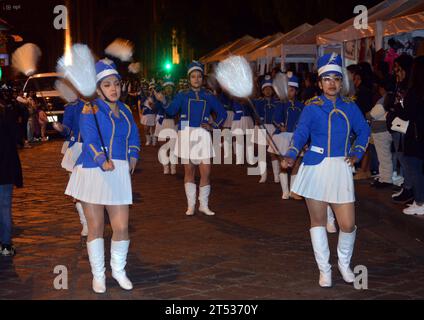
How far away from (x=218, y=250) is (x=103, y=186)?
2459mm

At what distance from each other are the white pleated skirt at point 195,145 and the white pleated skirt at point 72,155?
1.89 meters

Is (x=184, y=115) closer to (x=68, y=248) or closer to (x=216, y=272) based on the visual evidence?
(x=68, y=248)

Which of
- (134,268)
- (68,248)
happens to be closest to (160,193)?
(68,248)

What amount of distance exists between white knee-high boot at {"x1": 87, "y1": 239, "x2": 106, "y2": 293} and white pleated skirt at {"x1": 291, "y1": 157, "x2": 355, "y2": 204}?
6.04 feet

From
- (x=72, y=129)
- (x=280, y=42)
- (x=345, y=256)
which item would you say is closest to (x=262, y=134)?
(x=280, y=42)

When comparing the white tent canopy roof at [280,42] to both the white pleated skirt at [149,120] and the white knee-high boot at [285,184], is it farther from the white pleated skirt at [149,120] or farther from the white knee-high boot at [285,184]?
the white knee-high boot at [285,184]

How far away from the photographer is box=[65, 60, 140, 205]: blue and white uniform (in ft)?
22.9

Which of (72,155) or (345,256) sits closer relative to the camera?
(345,256)

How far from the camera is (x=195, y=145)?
11336mm

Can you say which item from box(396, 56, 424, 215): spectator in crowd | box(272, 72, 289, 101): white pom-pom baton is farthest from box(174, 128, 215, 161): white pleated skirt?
box(396, 56, 424, 215): spectator in crowd

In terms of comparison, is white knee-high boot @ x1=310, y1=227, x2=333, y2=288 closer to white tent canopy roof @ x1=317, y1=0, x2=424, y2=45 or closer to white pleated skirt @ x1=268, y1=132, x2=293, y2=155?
white pleated skirt @ x1=268, y1=132, x2=293, y2=155

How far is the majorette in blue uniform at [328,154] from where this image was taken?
7.18m

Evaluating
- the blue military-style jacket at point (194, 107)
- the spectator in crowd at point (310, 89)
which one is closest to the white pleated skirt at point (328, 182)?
the blue military-style jacket at point (194, 107)

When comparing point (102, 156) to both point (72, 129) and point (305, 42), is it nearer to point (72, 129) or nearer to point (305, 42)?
point (72, 129)
